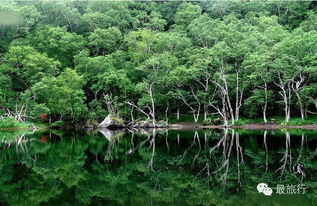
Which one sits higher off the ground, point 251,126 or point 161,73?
point 161,73

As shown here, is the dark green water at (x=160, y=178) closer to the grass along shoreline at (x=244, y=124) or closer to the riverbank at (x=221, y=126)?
the riverbank at (x=221, y=126)

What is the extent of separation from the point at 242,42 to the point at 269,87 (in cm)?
730

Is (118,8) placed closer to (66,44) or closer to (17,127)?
(66,44)

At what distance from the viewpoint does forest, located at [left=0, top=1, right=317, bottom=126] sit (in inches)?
1896

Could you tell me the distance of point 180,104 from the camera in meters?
55.3
